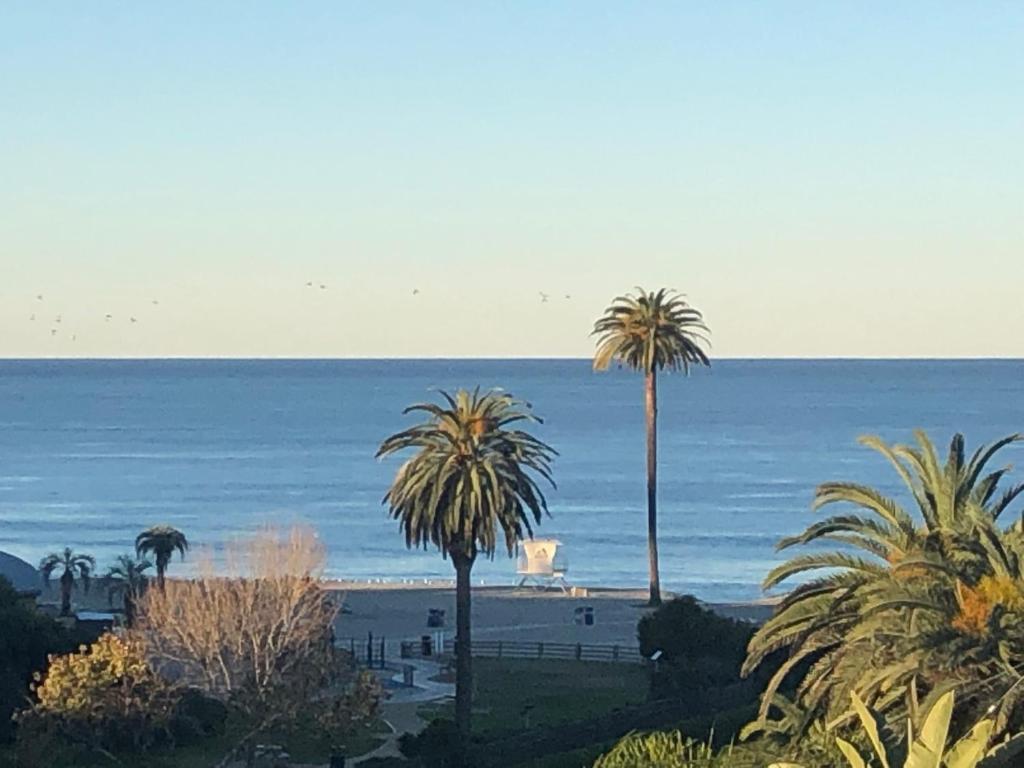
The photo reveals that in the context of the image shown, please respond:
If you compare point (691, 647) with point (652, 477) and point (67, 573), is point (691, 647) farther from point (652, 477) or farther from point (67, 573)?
point (67, 573)

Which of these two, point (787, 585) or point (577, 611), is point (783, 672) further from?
point (787, 585)

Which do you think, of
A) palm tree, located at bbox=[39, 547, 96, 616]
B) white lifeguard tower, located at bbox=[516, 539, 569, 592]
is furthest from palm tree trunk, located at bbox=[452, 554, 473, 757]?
white lifeguard tower, located at bbox=[516, 539, 569, 592]

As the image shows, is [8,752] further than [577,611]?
No

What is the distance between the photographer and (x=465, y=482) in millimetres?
41062

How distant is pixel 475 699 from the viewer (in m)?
47.2

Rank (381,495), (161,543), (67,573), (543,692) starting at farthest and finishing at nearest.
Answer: (381,495)
(161,543)
(67,573)
(543,692)

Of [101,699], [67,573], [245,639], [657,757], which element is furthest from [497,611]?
[657,757]

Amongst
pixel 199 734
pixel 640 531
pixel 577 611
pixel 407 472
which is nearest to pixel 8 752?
pixel 199 734

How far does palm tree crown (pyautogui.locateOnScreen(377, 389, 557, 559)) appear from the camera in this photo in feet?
135

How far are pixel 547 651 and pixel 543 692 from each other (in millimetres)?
7442

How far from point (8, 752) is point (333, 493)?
102 metres

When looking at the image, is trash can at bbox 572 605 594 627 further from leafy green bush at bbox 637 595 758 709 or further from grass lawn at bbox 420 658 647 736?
leafy green bush at bbox 637 595 758 709

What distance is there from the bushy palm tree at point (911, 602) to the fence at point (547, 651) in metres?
28.0

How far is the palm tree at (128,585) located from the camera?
51.7 m
